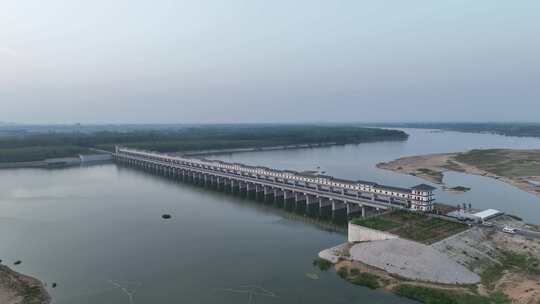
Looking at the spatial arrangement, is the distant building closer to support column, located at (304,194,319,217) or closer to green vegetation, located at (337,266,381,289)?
support column, located at (304,194,319,217)

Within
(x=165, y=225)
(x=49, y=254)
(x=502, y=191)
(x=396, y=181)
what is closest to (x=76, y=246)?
(x=49, y=254)

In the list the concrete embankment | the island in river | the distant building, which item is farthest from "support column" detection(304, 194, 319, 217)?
the island in river

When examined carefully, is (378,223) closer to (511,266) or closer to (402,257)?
(402,257)

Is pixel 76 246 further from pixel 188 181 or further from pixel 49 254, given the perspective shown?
pixel 188 181

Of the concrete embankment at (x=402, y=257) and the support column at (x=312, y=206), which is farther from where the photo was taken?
the support column at (x=312, y=206)

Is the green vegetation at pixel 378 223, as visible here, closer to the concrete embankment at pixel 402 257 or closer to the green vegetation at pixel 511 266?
the concrete embankment at pixel 402 257

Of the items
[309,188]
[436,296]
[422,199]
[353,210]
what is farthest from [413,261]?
[309,188]

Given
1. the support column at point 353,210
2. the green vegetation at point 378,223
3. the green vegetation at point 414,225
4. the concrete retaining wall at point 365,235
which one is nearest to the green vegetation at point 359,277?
the concrete retaining wall at point 365,235
